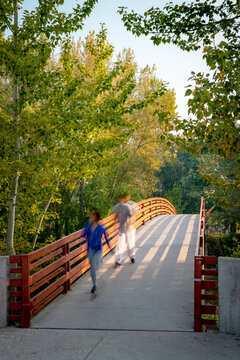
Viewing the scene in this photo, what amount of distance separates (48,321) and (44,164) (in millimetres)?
4861

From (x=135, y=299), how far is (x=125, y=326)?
1.49 meters

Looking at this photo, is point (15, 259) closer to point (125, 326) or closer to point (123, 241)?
point (125, 326)

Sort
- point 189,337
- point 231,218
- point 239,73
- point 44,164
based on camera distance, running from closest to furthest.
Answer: point 189,337 → point 239,73 → point 44,164 → point 231,218

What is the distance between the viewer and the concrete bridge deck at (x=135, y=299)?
20.8 feet

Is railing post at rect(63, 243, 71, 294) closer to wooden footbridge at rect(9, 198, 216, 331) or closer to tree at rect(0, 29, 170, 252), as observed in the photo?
wooden footbridge at rect(9, 198, 216, 331)

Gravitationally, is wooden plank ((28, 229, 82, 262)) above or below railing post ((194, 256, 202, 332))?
above

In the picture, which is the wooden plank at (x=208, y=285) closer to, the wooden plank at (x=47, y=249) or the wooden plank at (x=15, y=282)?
the wooden plank at (x=47, y=249)

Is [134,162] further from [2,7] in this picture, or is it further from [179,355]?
[179,355]

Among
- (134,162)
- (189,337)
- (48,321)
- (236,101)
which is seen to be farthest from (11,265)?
(134,162)

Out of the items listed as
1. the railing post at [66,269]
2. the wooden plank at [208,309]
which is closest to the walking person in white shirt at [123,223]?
the railing post at [66,269]

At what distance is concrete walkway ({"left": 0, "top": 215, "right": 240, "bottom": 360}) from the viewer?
5039 millimetres

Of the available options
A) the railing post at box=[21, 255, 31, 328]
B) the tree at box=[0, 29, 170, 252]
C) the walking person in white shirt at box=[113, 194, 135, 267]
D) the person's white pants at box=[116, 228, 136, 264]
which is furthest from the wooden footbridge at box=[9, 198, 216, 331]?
the tree at box=[0, 29, 170, 252]

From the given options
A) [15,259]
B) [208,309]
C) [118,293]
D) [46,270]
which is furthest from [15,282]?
→ [208,309]

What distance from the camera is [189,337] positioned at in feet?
18.5
